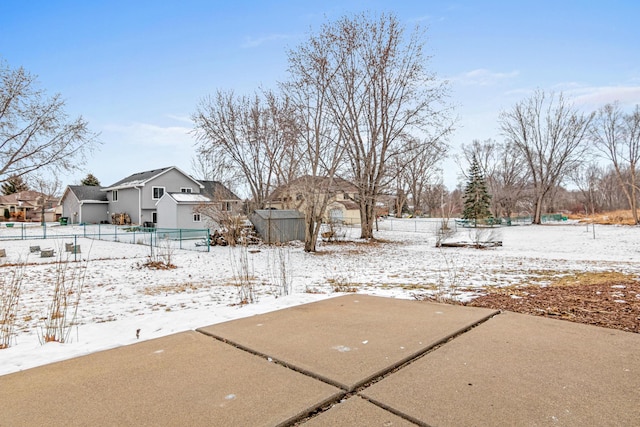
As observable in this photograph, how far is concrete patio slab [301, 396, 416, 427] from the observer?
193 centimetres

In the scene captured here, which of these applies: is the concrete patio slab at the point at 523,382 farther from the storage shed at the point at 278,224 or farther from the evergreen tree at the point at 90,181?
the evergreen tree at the point at 90,181

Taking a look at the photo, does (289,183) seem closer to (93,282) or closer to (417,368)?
(93,282)

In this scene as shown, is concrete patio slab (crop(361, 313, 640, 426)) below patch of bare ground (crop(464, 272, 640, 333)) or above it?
above

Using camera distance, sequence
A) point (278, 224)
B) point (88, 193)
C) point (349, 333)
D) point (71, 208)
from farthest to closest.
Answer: point (71, 208)
point (88, 193)
point (278, 224)
point (349, 333)

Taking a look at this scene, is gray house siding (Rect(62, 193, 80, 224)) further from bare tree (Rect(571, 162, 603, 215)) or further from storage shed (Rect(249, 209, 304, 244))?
bare tree (Rect(571, 162, 603, 215))

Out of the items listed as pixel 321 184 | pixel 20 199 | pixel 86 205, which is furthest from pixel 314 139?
pixel 20 199

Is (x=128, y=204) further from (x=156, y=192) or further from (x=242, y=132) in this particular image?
(x=242, y=132)

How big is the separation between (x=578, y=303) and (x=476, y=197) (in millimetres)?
39947

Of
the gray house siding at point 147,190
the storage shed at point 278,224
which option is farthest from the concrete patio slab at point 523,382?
the gray house siding at point 147,190

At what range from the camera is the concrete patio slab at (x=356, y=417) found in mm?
1930

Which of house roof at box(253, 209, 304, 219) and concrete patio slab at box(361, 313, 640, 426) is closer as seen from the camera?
concrete patio slab at box(361, 313, 640, 426)

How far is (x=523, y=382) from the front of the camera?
2396 mm

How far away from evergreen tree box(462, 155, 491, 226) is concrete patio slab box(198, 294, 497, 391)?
3977 cm

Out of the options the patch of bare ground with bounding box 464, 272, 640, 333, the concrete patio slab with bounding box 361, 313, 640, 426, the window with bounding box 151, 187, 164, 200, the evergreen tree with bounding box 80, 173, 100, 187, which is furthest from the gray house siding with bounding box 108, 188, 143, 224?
the concrete patio slab with bounding box 361, 313, 640, 426
